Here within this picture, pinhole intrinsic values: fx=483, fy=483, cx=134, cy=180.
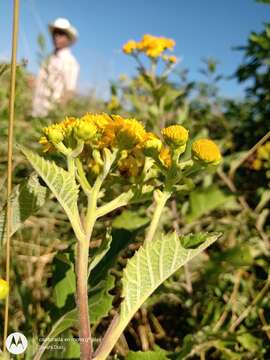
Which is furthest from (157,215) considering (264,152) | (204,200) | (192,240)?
(264,152)

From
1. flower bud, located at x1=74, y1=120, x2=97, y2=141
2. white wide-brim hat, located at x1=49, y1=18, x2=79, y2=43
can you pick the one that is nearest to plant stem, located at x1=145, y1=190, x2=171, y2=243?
flower bud, located at x1=74, y1=120, x2=97, y2=141

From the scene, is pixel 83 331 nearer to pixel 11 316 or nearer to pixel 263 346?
pixel 11 316

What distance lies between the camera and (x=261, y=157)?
201cm

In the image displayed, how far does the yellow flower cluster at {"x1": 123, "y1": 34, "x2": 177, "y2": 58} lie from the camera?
7.37 ft

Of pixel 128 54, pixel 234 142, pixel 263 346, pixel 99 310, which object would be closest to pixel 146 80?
pixel 128 54

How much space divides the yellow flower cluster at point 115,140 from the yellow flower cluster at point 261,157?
1244 mm

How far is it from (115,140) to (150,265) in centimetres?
22

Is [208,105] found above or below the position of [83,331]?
above

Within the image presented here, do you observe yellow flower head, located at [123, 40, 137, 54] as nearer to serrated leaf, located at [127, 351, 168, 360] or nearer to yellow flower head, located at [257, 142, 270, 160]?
yellow flower head, located at [257, 142, 270, 160]

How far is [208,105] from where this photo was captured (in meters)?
3.13

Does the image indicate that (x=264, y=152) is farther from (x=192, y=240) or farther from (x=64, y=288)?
(x=192, y=240)

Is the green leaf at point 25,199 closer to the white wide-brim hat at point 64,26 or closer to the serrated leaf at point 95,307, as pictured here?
the serrated leaf at point 95,307

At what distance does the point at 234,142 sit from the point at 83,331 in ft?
6.57

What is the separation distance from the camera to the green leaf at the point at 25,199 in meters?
0.74
